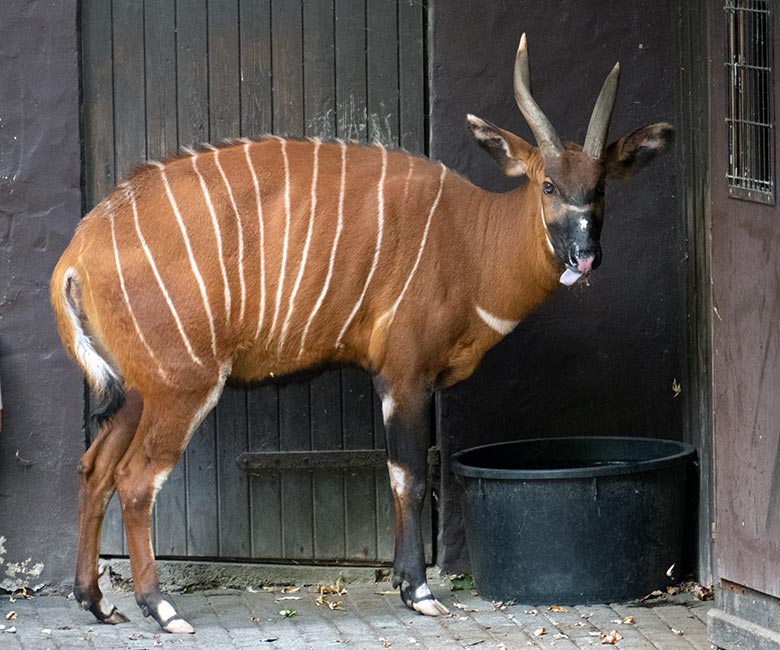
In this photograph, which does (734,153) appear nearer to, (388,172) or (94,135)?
(388,172)

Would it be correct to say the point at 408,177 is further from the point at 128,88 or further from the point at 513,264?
the point at 128,88

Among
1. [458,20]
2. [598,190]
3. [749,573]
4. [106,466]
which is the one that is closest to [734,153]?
[598,190]

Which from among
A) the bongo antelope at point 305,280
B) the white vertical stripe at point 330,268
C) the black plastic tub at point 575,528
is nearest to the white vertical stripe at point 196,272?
the bongo antelope at point 305,280

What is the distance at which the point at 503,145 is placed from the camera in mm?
5867

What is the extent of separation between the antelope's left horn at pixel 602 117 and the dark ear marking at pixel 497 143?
317 millimetres

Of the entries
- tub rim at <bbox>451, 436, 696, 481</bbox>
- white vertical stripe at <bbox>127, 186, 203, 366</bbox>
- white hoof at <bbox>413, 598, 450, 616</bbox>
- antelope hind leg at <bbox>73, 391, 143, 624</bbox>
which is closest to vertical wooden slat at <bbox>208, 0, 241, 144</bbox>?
white vertical stripe at <bbox>127, 186, 203, 366</bbox>

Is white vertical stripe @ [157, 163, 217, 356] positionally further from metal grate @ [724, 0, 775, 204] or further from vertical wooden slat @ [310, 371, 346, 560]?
metal grate @ [724, 0, 775, 204]

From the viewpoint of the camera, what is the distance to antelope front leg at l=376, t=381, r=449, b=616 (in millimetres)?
5840

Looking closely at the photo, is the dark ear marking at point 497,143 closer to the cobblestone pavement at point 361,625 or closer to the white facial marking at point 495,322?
the white facial marking at point 495,322

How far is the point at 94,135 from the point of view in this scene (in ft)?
20.6

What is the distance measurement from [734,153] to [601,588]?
6.12 feet

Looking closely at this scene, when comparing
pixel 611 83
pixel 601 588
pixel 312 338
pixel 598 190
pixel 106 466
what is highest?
pixel 611 83

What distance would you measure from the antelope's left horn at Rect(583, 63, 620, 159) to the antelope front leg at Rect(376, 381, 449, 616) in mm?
1107

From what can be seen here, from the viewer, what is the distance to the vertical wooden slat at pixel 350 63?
629 centimetres
